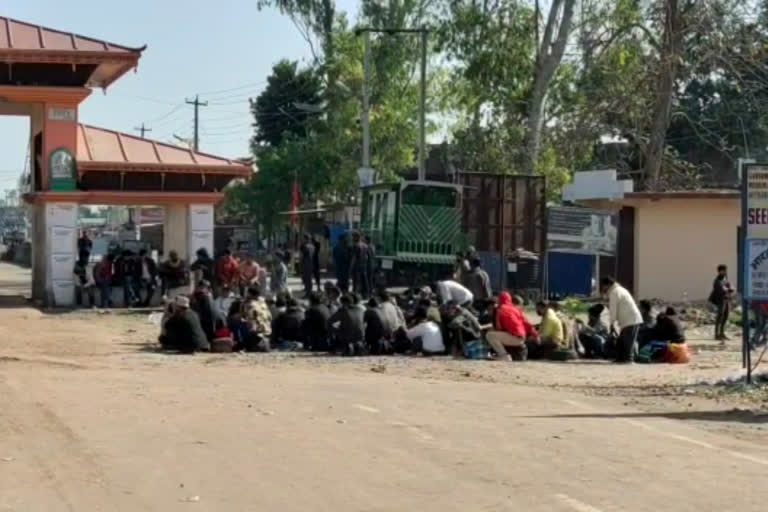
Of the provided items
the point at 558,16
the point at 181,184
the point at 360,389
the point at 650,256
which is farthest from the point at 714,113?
the point at 360,389

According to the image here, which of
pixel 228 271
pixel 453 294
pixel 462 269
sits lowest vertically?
pixel 453 294

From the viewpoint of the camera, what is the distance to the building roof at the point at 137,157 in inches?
1339

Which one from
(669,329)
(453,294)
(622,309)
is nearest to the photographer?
(622,309)

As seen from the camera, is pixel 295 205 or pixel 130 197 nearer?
pixel 130 197

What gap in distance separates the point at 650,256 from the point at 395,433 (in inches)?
943

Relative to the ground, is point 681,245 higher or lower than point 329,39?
lower

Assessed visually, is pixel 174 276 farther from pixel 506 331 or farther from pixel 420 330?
pixel 506 331

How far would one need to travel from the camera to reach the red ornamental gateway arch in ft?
108

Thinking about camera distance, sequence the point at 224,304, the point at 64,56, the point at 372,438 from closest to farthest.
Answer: the point at 372,438 → the point at 224,304 → the point at 64,56

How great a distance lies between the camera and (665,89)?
41688 mm

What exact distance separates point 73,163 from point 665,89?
18.4 metres

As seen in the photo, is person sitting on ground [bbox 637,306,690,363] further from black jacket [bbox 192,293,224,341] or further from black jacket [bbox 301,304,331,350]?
black jacket [bbox 192,293,224,341]

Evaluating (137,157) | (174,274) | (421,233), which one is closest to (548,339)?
(421,233)

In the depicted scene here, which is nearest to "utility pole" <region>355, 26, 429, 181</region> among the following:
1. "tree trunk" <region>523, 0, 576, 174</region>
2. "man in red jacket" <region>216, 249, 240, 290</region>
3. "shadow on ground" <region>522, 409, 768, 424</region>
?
"tree trunk" <region>523, 0, 576, 174</region>
